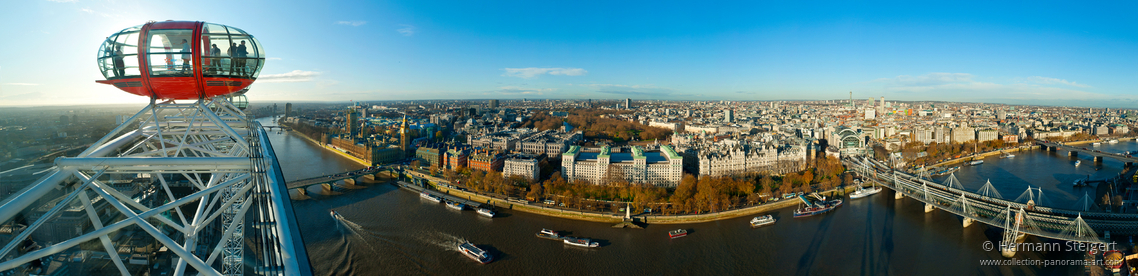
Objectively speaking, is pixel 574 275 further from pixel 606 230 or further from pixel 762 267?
pixel 762 267

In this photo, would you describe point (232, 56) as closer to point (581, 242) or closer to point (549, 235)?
point (581, 242)

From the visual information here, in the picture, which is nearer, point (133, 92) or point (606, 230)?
point (133, 92)

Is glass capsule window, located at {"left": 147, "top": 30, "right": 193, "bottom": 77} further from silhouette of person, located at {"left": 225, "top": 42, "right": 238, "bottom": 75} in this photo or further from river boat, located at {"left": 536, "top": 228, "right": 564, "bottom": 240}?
river boat, located at {"left": 536, "top": 228, "right": 564, "bottom": 240}

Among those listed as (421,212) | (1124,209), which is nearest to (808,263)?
(1124,209)

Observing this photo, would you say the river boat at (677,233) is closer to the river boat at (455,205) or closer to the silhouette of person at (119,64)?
the river boat at (455,205)

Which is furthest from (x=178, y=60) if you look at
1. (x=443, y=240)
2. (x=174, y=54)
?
(x=443, y=240)
